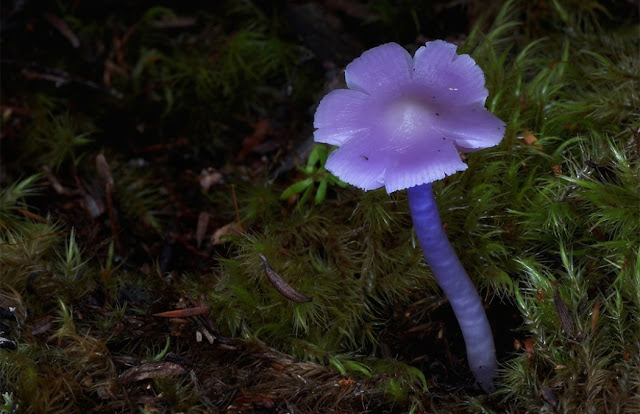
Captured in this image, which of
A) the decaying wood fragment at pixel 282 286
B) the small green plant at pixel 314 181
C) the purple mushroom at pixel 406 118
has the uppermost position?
the purple mushroom at pixel 406 118

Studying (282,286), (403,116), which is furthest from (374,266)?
(403,116)

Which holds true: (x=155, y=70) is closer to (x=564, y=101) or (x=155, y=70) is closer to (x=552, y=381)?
(x=564, y=101)

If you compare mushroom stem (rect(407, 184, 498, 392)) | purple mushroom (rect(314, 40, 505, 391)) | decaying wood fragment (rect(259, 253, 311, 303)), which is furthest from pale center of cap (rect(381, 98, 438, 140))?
decaying wood fragment (rect(259, 253, 311, 303))

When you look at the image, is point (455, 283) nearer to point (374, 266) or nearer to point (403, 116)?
point (374, 266)

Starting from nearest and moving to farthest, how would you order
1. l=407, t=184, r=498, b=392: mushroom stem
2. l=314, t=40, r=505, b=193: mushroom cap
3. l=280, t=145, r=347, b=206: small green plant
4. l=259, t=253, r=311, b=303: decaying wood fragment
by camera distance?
1. l=314, t=40, r=505, b=193: mushroom cap
2. l=407, t=184, r=498, b=392: mushroom stem
3. l=259, t=253, r=311, b=303: decaying wood fragment
4. l=280, t=145, r=347, b=206: small green plant

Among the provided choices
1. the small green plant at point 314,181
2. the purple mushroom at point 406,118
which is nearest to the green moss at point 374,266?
the small green plant at point 314,181

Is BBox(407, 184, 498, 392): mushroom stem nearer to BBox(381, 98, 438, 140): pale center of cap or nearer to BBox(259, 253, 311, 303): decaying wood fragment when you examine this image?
BBox(381, 98, 438, 140): pale center of cap

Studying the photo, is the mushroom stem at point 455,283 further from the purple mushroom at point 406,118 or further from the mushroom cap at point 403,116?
the mushroom cap at point 403,116

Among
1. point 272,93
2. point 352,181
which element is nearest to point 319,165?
point 272,93
